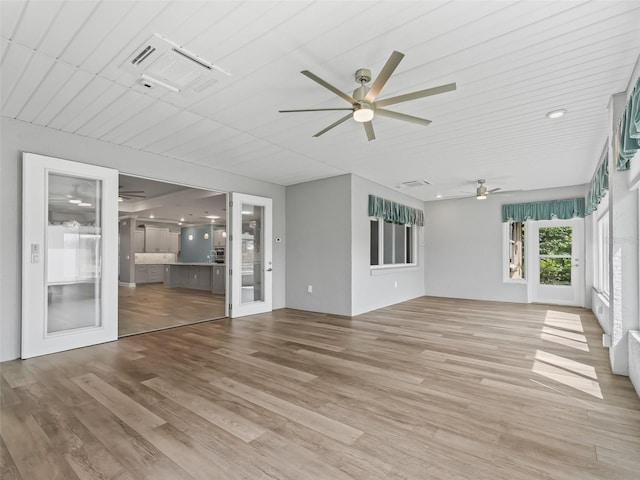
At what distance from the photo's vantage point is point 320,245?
247 inches

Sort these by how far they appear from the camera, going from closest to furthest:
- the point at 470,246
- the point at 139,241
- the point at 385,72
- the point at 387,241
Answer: the point at 385,72, the point at 387,241, the point at 470,246, the point at 139,241

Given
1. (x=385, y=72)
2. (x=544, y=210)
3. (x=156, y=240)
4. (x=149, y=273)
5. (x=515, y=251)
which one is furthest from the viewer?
(x=156, y=240)

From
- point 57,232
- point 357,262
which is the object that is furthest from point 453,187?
point 57,232

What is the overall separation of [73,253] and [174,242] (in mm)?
10639

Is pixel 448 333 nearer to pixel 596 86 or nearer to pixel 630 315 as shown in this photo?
pixel 630 315

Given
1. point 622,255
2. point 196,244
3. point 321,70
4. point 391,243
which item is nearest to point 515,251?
point 391,243

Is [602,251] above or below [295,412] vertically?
above

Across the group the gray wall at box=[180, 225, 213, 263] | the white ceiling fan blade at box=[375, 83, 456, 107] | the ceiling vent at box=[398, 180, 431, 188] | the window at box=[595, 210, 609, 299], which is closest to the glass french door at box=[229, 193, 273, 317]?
the ceiling vent at box=[398, 180, 431, 188]

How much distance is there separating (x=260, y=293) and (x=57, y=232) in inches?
132

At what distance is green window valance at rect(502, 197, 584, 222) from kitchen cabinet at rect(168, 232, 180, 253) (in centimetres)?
1245

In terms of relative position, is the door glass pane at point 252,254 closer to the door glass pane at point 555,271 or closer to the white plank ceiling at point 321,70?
the white plank ceiling at point 321,70

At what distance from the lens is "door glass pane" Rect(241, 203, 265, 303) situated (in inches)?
236

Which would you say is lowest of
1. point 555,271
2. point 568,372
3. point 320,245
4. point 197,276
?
point 568,372

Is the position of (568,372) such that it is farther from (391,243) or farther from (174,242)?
(174,242)
